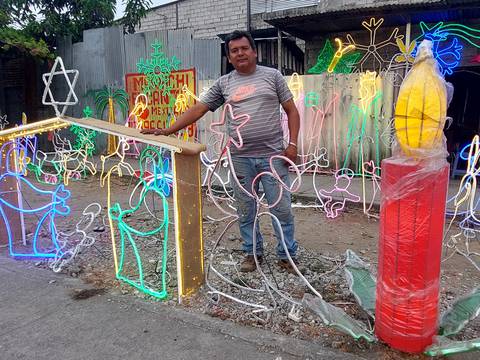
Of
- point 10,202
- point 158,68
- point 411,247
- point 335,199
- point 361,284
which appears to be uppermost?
point 158,68

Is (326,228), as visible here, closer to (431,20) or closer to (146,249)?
(146,249)

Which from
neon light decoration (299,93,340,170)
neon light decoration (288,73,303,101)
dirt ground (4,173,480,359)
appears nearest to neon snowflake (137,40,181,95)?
neon light decoration (288,73,303,101)

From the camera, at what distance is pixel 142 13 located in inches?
493

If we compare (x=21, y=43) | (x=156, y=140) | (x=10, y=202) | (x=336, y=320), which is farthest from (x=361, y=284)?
(x=21, y=43)

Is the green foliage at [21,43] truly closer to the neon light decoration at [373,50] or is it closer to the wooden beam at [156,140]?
the neon light decoration at [373,50]

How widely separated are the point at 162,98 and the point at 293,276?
712 cm

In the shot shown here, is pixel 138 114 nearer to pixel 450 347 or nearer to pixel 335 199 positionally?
pixel 335 199

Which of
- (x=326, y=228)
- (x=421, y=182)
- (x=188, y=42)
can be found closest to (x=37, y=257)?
(x=326, y=228)

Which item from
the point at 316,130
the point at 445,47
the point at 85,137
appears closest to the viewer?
the point at 316,130

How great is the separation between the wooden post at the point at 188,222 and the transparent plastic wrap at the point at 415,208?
1332 millimetres

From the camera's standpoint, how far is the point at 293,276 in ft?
11.1

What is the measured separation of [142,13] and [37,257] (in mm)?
10341

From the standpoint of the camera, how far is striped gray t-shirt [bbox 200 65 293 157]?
3250 mm

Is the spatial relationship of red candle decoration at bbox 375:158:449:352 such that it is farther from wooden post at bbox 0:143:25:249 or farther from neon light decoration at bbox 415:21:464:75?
neon light decoration at bbox 415:21:464:75
